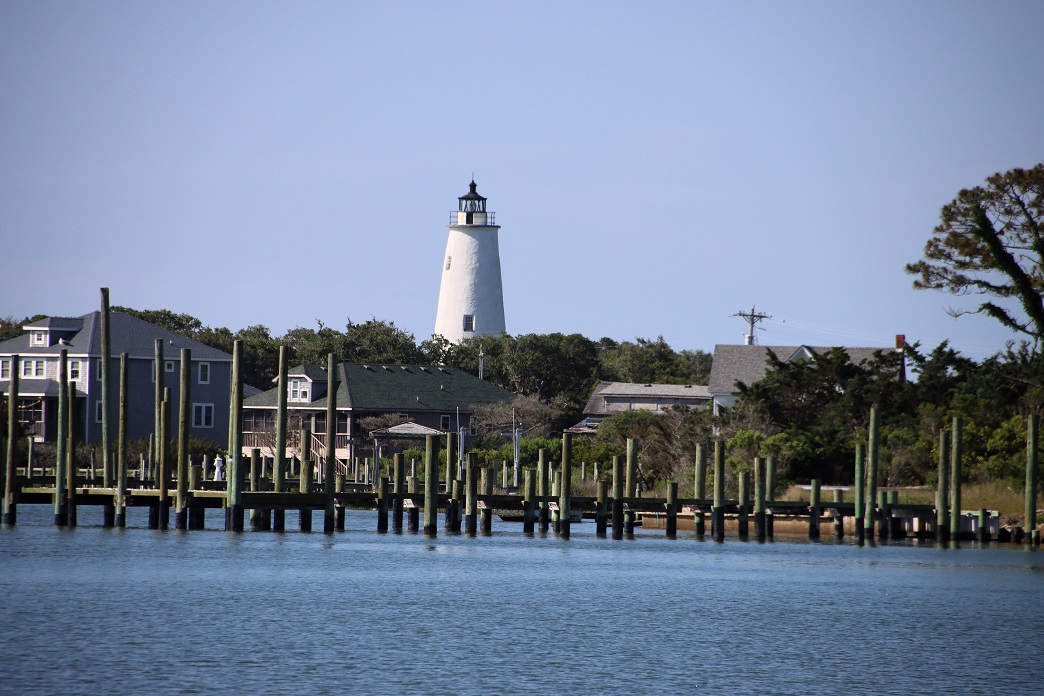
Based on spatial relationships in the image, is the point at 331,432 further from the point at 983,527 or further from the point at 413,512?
the point at 983,527

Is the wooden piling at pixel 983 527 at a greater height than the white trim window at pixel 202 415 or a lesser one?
lesser

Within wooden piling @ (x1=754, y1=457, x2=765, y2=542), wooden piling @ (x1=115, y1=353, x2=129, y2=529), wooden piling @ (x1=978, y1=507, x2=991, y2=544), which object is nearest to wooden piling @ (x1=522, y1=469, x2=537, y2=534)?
wooden piling @ (x1=754, y1=457, x2=765, y2=542)

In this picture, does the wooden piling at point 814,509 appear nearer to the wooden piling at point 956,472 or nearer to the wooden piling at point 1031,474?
the wooden piling at point 956,472

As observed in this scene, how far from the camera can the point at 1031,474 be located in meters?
48.0

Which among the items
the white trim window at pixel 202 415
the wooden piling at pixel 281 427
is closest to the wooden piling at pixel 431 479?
the wooden piling at pixel 281 427

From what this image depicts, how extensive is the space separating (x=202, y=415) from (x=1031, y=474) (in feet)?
162

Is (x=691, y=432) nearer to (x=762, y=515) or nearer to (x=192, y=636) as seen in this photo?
(x=762, y=515)

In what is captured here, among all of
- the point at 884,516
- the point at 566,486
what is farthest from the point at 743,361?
the point at 566,486

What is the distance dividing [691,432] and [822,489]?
814 centimetres

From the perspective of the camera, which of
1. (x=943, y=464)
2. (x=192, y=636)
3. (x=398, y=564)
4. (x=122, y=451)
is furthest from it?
(x=943, y=464)

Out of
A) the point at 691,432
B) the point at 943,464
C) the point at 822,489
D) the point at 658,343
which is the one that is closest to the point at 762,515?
the point at 943,464

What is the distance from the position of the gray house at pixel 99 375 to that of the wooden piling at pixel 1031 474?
4525 centimetres

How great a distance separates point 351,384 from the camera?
8844cm

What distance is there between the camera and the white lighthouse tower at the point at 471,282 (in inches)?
4395
